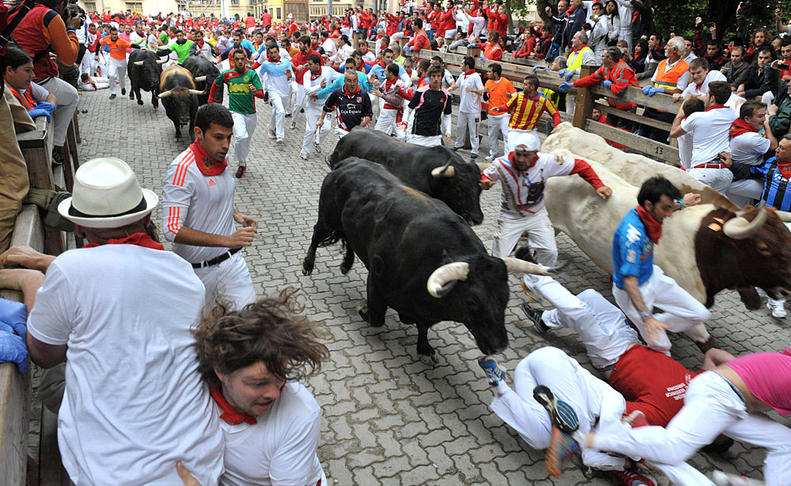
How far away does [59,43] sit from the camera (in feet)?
20.3

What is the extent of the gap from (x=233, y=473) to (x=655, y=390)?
313cm

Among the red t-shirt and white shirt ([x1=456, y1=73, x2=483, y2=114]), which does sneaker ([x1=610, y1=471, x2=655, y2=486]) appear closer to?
the red t-shirt

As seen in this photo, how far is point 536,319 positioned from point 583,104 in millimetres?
6448

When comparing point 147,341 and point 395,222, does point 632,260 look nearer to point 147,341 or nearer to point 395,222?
point 395,222

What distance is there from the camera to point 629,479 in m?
3.84

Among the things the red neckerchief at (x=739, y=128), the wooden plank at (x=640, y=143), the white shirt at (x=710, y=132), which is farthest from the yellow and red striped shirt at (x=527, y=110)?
the red neckerchief at (x=739, y=128)

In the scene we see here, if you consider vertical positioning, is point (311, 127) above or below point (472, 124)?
below

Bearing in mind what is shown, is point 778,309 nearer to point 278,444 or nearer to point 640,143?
point 640,143

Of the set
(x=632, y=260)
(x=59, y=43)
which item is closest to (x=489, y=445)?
(x=632, y=260)

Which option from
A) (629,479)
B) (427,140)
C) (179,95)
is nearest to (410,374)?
(629,479)

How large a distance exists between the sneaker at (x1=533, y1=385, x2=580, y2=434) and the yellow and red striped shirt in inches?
279

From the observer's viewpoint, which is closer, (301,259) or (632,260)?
(632,260)

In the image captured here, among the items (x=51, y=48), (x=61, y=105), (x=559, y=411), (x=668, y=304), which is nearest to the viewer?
(x=559, y=411)

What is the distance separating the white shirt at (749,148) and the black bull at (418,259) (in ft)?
15.2
